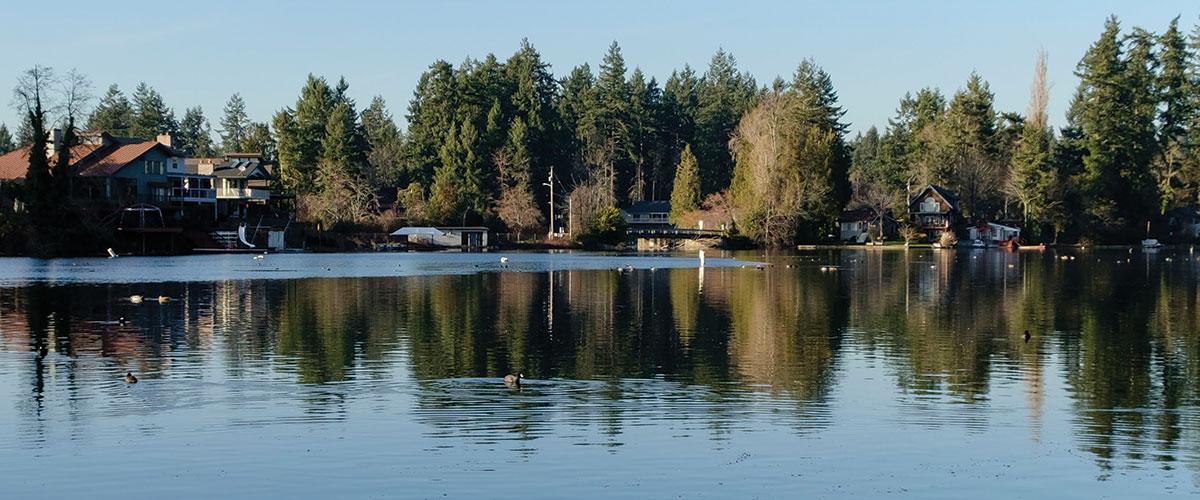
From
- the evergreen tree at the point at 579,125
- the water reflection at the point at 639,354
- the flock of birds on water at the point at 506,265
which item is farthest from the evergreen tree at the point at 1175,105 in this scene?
the water reflection at the point at 639,354

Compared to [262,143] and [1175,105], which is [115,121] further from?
[1175,105]

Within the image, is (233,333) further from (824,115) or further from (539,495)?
(824,115)

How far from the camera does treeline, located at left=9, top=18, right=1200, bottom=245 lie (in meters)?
131

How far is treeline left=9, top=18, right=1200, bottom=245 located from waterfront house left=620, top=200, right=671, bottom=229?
6.61 meters

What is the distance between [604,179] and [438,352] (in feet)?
447

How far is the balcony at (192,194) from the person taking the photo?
119812 millimetres

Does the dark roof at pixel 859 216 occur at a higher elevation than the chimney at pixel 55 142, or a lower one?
lower

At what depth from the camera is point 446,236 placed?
136 meters

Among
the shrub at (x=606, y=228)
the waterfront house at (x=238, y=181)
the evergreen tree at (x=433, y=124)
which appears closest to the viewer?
the waterfront house at (x=238, y=181)

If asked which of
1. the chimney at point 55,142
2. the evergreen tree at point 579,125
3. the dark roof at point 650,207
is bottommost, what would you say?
the dark roof at point 650,207

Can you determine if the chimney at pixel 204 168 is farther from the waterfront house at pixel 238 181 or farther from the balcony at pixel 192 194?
the balcony at pixel 192 194

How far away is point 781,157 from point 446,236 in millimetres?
41681

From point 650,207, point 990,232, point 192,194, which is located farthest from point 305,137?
point 990,232

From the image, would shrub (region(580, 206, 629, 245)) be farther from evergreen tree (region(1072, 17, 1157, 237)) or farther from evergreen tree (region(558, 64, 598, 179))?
evergreen tree (region(1072, 17, 1157, 237))
